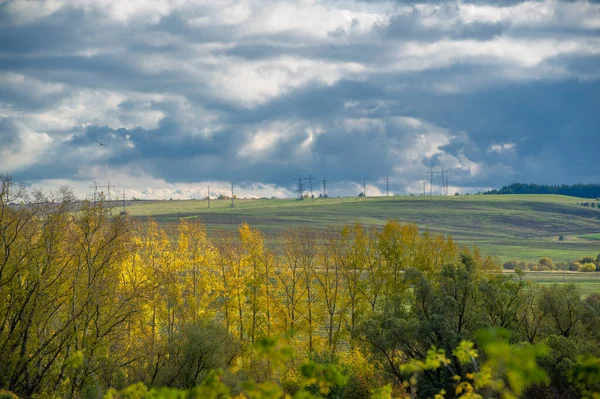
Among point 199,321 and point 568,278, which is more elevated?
point 199,321

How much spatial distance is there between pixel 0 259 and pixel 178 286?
30510mm

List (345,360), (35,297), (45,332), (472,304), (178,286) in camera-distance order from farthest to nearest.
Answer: (178,286) < (345,360) < (472,304) < (45,332) < (35,297)

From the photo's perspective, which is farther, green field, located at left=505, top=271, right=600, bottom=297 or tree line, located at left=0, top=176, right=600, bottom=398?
green field, located at left=505, top=271, right=600, bottom=297

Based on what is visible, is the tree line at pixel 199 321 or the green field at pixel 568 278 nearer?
the tree line at pixel 199 321

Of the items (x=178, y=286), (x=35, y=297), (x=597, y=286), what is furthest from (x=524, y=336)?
(x=597, y=286)

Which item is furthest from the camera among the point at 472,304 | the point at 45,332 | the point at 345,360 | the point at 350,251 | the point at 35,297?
the point at 350,251

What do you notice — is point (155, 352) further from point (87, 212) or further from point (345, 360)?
point (345, 360)

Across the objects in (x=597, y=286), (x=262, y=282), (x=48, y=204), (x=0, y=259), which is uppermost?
(x=48, y=204)

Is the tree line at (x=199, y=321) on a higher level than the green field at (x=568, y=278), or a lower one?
higher

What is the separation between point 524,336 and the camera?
73688 mm

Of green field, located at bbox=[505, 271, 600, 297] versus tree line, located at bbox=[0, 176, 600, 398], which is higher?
tree line, located at bbox=[0, 176, 600, 398]

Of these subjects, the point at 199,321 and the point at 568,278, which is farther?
→ the point at 568,278

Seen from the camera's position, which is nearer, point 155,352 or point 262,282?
point 155,352

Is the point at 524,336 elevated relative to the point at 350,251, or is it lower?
lower
